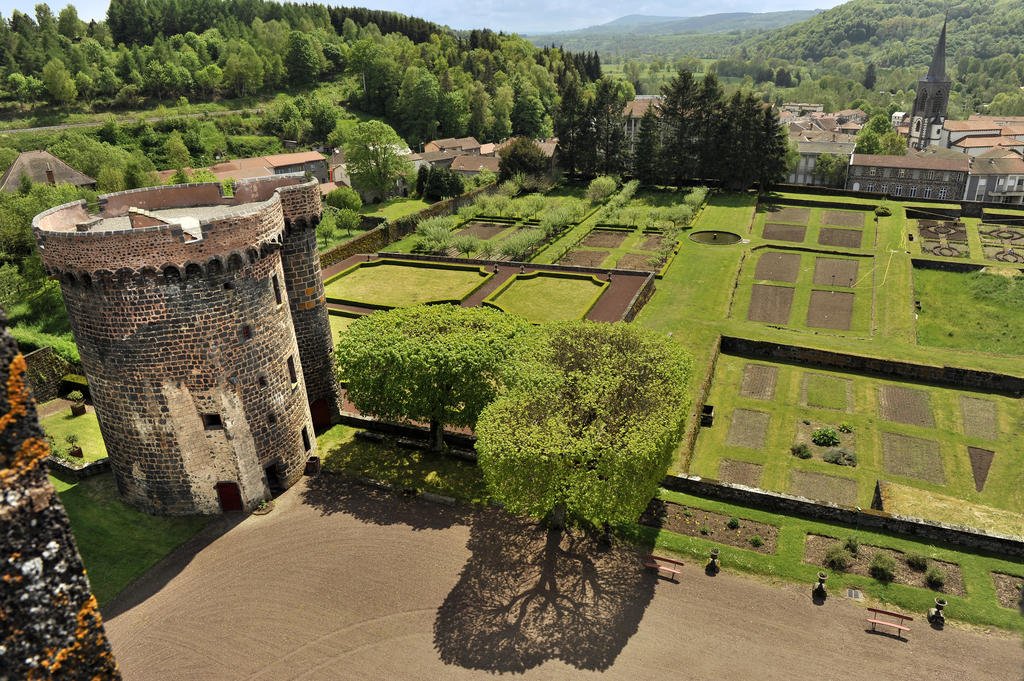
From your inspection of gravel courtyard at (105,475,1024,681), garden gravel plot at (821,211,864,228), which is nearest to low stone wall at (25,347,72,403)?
gravel courtyard at (105,475,1024,681)

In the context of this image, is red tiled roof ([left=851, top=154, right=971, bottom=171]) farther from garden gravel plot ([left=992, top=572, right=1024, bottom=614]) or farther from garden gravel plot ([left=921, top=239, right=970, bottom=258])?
garden gravel plot ([left=992, top=572, right=1024, bottom=614])

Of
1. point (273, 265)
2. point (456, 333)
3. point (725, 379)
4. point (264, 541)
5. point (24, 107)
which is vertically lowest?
point (725, 379)

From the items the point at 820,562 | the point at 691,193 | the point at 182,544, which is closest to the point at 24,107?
the point at 691,193

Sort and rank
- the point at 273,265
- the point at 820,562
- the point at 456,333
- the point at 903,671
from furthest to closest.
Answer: the point at 456,333
the point at 273,265
the point at 820,562
the point at 903,671

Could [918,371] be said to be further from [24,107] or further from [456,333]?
[24,107]

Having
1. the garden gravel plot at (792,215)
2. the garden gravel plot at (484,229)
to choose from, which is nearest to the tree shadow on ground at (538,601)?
the garden gravel plot at (484,229)

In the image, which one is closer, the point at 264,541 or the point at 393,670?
the point at 393,670

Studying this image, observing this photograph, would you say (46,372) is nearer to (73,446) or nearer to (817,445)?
(73,446)
